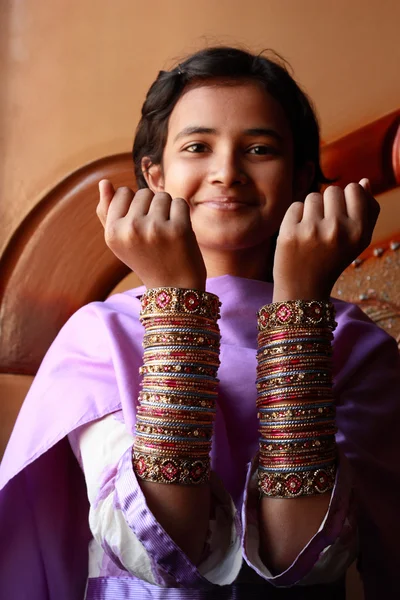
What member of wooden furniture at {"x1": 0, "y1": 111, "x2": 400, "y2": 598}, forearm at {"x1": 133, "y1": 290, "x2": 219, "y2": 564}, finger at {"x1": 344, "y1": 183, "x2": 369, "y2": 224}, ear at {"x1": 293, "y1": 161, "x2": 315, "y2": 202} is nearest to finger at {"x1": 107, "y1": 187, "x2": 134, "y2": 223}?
forearm at {"x1": 133, "y1": 290, "x2": 219, "y2": 564}

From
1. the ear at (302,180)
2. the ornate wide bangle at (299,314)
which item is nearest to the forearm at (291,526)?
the ornate wide bangle at (299,314)

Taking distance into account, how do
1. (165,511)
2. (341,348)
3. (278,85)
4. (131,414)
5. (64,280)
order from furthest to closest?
(64,280) < (278,85) < (341,348) < (131,414) < (165,511)

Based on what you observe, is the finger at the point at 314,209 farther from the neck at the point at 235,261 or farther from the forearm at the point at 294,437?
the neck at the point at 235,261

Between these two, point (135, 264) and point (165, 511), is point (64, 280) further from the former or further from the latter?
point (165, 511)

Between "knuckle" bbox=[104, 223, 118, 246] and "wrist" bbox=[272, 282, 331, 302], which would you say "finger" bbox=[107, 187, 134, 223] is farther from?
"wrist" bbox=[272, 282, 331, 302]

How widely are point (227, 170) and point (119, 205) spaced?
167 millimetres

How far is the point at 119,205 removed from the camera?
72cm

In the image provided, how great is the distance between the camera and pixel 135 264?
70 centimetres

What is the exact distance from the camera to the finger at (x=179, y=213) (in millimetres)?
693

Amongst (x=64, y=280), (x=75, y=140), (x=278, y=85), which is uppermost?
(x=75, y=140)

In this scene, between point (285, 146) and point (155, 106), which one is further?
point (155, 106)

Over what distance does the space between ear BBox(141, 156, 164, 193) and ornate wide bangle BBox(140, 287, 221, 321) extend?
34 centimetres

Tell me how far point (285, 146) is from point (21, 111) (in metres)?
0.66

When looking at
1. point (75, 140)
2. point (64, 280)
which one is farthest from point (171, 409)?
point (75, 140)
